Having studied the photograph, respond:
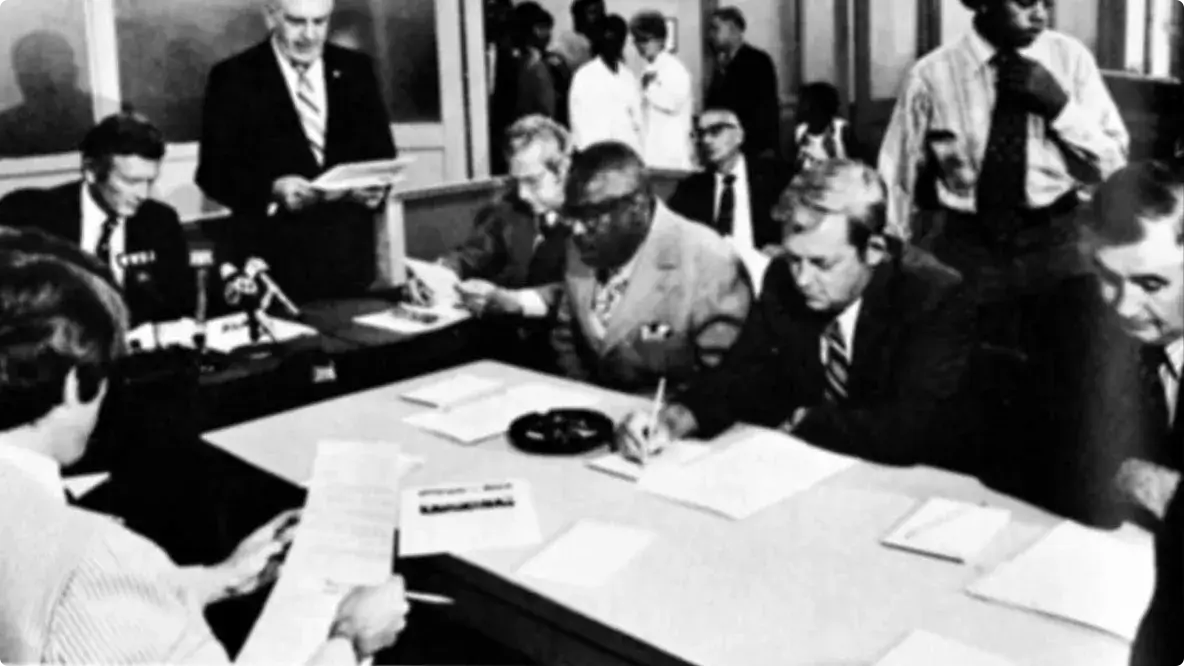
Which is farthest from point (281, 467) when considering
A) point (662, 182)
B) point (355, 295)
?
point (662, 182)

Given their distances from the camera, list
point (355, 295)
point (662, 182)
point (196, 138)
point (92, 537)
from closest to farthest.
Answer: point (92, 537)
point (196, 138)
point (662, 182)
point (355, 295)

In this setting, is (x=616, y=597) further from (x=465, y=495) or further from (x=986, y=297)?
(x=986, y=297)

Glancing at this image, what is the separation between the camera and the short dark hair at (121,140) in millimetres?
2201

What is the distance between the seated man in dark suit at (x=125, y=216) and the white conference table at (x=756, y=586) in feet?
1.58

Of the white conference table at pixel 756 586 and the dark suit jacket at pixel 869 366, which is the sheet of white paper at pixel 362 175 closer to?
the white conference table at pixel 756 586

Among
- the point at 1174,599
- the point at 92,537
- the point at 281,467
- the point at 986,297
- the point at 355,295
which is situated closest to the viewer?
the point at 1174,599

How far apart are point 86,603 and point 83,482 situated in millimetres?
451

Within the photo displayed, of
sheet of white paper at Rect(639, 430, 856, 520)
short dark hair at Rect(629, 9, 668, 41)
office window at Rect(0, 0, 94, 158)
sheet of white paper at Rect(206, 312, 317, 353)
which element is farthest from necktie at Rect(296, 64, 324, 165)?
sheet of white paper at Rect(639, 430, 856, 520)

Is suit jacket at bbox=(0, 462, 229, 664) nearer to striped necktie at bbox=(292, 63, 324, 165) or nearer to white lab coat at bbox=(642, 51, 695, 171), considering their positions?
striped necktie at bbox=(292, 63, 324, 165)

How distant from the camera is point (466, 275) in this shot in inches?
113

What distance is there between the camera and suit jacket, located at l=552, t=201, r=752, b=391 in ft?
8.09

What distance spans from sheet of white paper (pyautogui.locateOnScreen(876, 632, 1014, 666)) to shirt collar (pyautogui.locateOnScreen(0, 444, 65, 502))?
4.60 feet

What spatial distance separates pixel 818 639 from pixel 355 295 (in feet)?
5.14

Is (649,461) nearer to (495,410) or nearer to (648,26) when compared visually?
(495,410)
